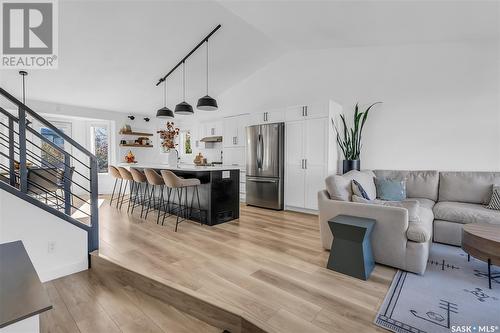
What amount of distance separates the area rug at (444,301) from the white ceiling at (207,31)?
9.58 ft

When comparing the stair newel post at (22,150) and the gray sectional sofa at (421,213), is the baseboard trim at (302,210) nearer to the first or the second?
the gray sectional sofa at (421,213)

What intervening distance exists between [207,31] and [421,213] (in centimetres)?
416

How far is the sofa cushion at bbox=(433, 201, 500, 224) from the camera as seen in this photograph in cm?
273

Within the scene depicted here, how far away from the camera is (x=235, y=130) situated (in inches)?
231

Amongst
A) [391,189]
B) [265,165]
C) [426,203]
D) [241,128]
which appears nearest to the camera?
[426,203]

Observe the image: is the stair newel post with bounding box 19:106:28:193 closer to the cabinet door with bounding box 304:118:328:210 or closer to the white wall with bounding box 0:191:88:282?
the white wall with bounding box 0:191:88:282

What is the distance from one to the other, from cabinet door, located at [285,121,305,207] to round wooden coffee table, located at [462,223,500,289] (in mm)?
2635

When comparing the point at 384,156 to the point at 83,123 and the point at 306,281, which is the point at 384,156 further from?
the point at 83,123

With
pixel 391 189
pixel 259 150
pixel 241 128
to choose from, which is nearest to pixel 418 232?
pixel 391 189

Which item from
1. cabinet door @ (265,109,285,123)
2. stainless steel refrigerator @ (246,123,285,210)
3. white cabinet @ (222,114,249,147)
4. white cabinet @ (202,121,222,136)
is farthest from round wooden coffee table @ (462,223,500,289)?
white cabinet @ (202,121,222,136)

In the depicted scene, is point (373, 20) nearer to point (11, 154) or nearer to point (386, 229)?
point (386, 229)

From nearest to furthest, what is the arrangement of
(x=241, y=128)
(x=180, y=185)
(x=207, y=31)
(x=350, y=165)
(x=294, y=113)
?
(x=180, y=185) → (x=207, y=31) → (x=350, y=165) → (x=294, y=113) → (x=241, y=128)

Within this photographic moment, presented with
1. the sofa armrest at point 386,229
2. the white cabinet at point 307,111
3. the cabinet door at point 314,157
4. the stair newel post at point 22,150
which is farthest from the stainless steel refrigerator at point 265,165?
the stair newel post at point 22,150

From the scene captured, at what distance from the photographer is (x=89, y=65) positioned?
13.9 ft
